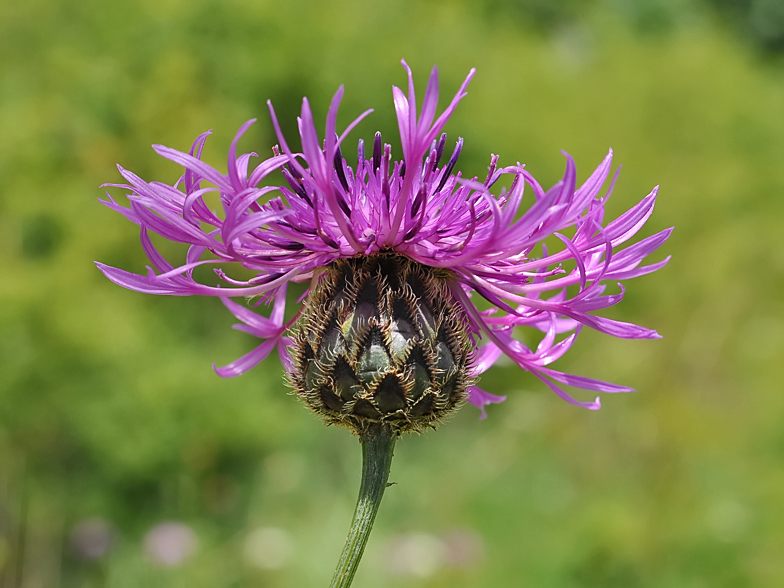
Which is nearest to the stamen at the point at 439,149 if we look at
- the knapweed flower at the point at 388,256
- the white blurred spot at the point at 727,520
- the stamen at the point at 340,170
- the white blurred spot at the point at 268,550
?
the knapweed flower at the point at 388,256

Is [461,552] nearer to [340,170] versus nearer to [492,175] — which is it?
[492,175]

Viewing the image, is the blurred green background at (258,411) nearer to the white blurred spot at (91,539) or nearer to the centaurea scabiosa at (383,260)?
the white blurred spot at (91,539)

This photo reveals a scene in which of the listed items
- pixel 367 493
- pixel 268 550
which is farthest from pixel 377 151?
pixel 268 550

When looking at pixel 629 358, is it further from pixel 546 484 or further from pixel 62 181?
pixel 62 181

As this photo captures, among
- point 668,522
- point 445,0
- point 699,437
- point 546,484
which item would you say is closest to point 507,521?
point 546,484

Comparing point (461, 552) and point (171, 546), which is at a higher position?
point (461, 552)

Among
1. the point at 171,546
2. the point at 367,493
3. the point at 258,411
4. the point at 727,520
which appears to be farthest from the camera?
the point at 258,411

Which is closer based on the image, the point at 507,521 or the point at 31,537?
the point at 31,537
